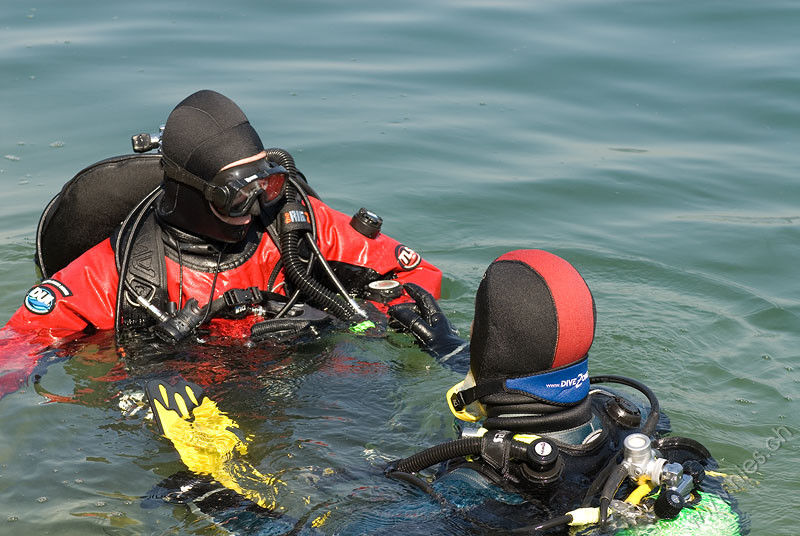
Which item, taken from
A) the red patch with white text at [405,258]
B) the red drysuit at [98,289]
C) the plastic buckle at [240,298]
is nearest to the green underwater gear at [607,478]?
the plastic buckle at [240,298]

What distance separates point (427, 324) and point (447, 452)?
1.50 metres

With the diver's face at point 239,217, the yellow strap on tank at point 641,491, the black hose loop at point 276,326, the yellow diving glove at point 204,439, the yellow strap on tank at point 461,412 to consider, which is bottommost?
the yellow diving glove at point 204,439

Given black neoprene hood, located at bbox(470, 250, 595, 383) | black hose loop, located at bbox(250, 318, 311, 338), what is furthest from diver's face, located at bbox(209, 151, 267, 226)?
black neoprene hood, located at bbox(470, 250, 595, 383)

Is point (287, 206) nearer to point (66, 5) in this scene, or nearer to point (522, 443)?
point (522, 443)

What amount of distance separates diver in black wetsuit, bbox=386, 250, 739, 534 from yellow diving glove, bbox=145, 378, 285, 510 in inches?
30.0

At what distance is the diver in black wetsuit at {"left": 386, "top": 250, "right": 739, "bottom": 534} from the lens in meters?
2.40

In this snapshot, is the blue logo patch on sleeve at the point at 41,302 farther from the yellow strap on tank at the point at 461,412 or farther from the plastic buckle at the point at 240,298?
the yellow strap on tank at the point at 461,412

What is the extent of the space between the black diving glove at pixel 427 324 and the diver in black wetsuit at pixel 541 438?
125 cm

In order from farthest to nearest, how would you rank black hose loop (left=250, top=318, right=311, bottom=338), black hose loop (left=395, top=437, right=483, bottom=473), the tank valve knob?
the tank valve knob < black hose loop (left=250, top=318, right=311, bottom=338) < black hose loop (left=395, top=437, right=483, bottom=473)

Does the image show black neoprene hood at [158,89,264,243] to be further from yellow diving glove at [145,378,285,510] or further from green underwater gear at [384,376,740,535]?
green underwater gear at [384,376,740,535]

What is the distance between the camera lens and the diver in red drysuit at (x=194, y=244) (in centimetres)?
380

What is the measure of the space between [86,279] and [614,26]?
24.9 feet

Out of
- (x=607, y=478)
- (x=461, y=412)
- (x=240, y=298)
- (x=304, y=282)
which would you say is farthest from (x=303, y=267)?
(x=607, y=478)

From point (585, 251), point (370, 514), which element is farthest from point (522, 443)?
point (585, 251)
